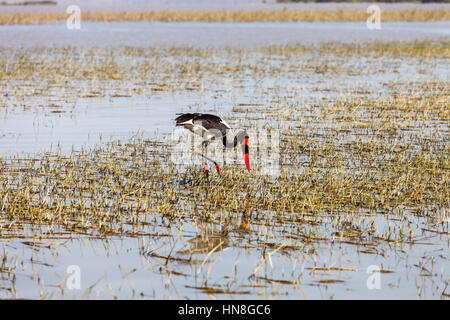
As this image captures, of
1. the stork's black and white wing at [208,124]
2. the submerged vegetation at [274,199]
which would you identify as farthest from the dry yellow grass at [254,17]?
the stork's black and white wing at [208,124]

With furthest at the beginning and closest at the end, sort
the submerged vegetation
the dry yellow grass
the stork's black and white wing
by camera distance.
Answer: the dry yellow grass → the stork's black and white wing → the submerged vegetation

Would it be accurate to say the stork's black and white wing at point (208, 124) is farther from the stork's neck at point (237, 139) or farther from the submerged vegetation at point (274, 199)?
the submerged vegetation at point (274, 199)

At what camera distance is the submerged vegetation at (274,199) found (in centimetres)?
709

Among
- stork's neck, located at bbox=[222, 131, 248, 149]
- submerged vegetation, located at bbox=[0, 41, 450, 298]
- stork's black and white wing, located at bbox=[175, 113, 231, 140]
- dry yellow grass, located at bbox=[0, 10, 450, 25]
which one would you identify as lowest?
submerged vegetation, located at bbox=[0, 41, 450, 298]

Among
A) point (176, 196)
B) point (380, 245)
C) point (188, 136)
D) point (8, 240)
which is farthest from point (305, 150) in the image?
point (8, 240)

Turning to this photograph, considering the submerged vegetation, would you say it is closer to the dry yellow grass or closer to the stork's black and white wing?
the stork's black and white wing

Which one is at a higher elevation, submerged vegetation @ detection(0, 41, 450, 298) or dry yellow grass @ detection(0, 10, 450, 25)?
dry yellow grass @ detection(0, 10, 450, 25)

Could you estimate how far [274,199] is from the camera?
9.53 m

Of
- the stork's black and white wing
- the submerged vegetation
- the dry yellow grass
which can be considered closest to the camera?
the submerged vegetation

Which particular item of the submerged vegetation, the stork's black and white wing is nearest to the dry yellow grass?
the submerged vegetation

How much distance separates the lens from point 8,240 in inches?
305

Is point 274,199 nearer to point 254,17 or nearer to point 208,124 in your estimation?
point 208,124

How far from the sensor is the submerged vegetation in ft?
23.3
